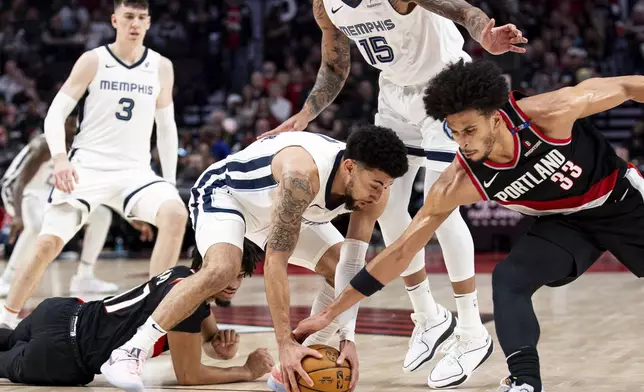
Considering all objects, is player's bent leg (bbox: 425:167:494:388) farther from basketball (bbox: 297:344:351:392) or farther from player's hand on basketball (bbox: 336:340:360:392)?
basketball (bbox: 297:344:351:392)

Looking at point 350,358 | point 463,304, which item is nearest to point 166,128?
point 463,304

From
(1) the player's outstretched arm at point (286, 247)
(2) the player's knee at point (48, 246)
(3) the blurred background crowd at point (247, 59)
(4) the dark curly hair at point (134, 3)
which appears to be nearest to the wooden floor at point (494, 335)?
(1) the player's outstretched arm at point (286, 247)

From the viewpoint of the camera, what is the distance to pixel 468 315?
4.85m

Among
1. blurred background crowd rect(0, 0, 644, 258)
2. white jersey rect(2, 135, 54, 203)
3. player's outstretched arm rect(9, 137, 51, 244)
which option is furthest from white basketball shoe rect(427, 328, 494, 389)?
blurred background crowd rect(0, 0, 644, 258)

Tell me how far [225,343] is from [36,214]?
4654 millimetres

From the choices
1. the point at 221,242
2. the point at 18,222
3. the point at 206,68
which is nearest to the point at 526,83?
the point at 206,68

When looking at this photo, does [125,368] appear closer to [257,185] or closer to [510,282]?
[257,185]

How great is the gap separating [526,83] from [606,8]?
245 cm

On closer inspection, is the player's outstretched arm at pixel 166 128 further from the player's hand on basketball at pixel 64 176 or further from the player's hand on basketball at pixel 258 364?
the player's hand on basketball at pixel 258 364

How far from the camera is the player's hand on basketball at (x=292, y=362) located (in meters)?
3.93

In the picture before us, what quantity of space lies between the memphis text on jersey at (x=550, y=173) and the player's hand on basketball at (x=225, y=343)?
5.70ft

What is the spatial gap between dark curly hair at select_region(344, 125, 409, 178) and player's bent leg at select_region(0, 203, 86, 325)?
9.38ft

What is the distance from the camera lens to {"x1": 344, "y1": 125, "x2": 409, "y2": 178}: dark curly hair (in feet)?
13.7

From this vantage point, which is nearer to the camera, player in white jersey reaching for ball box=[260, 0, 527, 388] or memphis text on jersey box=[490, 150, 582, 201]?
memphis text on jersey box=[490, 150, 582, 201]
